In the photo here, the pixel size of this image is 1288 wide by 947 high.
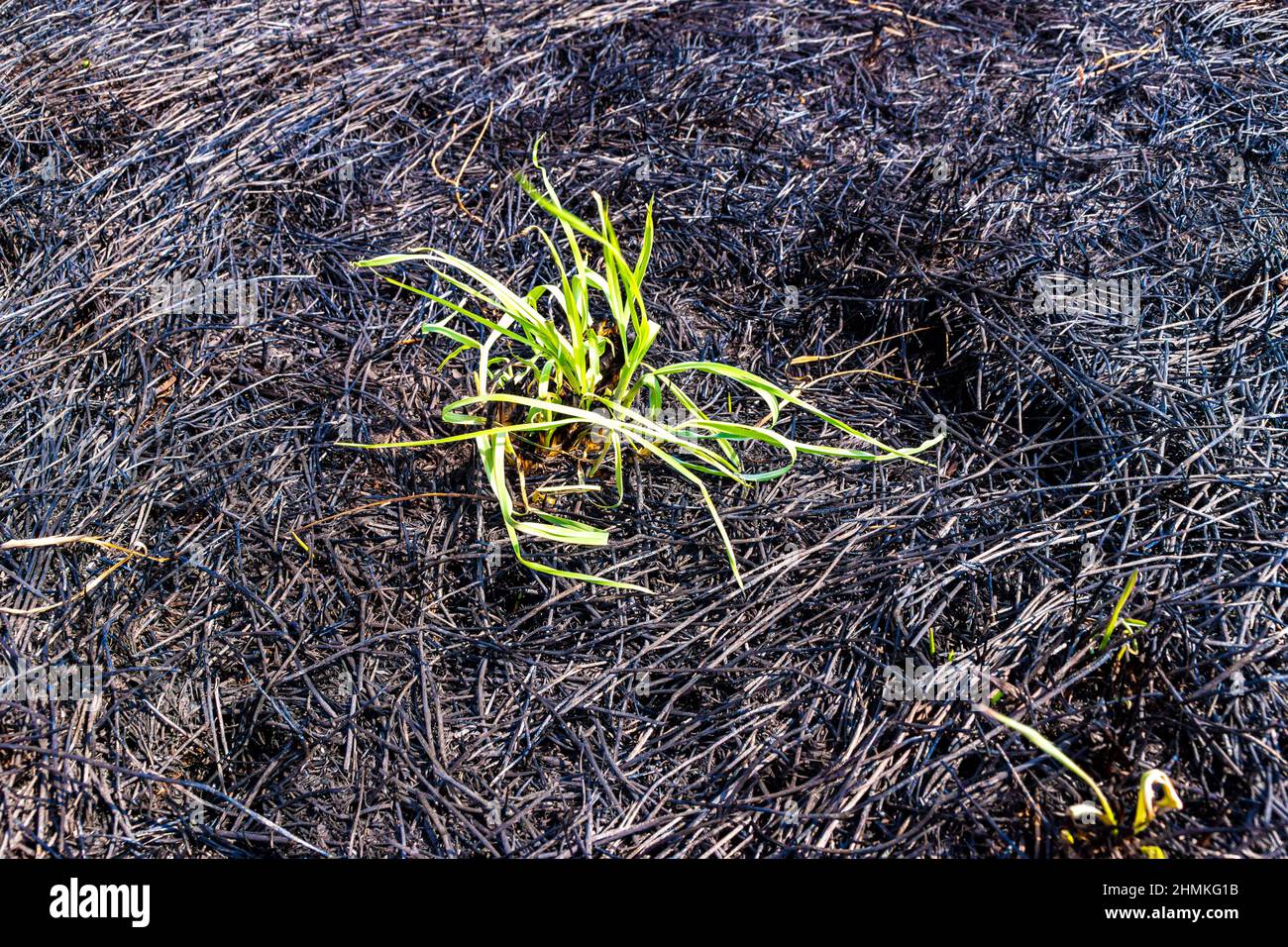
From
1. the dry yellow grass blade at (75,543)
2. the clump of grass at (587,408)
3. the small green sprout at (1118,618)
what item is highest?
the clump of grass at (587,408)

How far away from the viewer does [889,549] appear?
1437 millimetres

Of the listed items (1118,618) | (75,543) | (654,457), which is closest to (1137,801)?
(1118,618)

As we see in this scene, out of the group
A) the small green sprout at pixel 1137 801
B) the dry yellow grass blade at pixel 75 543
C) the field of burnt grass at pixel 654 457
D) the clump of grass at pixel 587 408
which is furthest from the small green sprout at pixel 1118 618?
the dry yellow grass blade at pixel 75 543

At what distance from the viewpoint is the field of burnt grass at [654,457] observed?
1235 mm

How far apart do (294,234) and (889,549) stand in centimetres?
135

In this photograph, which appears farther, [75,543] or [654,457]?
[654,457]

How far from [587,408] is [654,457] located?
0.49ft

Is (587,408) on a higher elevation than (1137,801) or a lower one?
higher

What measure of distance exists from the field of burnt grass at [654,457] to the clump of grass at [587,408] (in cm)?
3

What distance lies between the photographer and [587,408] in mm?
1515

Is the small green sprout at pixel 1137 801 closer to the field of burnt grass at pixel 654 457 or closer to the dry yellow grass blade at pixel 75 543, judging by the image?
the field of burnt grass at pixel 654 457

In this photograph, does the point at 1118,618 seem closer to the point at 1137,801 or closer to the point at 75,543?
the point at 1137,801
